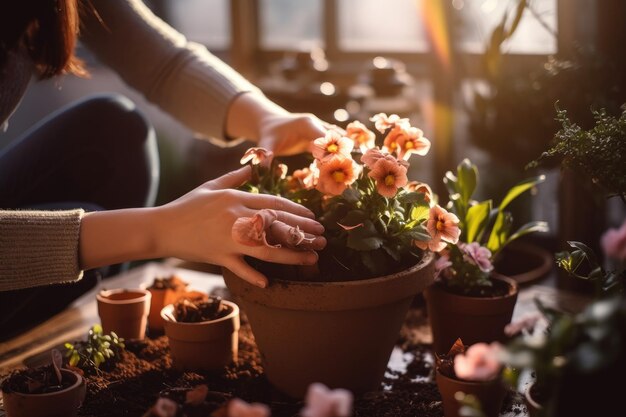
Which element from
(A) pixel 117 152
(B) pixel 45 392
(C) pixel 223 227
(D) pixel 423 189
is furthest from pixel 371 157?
(A) pixel 117 152

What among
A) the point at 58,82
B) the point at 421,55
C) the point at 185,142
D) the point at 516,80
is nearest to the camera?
the point at 58,82

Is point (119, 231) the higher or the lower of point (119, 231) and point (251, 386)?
the higher

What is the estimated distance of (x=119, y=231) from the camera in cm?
125

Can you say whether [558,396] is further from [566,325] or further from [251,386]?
[251,386]

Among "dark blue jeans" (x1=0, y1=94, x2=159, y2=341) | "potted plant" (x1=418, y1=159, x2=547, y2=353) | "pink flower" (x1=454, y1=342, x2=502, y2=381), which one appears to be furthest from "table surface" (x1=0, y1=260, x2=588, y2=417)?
"pink flower" (x1=454, y1=342, x2=502, y2=381)

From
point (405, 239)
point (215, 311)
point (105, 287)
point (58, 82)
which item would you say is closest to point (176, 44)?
point (58, 82)

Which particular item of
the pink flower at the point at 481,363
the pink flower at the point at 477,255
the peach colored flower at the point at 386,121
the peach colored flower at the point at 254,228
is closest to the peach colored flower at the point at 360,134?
the peach colored flower at the point at 386,121

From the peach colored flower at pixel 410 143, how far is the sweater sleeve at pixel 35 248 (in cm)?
60

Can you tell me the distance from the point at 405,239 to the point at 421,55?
204 centimetres

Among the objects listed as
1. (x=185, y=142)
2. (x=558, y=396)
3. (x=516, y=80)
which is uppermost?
(x=516, y=80)

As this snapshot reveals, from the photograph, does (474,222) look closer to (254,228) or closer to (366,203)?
(366,203)

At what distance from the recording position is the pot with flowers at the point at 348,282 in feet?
3.97

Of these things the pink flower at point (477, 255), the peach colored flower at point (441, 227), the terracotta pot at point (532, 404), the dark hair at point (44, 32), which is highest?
the dark hair at point (44, 32)

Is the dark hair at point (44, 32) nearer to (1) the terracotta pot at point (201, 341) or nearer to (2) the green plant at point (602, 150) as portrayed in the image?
(1) the terracotta pot at point (201, 341)
